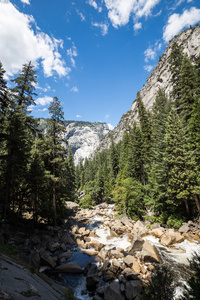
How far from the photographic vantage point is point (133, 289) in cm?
828

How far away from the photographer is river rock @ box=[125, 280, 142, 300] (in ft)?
26.5

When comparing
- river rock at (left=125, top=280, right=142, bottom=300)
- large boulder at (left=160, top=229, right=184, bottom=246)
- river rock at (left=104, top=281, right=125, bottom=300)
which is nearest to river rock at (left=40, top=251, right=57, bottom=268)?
river rock at (left=104, top=281, right=125, bottom=300)

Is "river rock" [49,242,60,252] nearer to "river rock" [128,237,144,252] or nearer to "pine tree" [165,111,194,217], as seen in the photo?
"river rock" [128,237,144,252]

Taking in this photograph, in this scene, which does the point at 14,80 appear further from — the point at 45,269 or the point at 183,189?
the point at 183,189

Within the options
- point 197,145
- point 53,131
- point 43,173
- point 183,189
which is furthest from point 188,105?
point 43,173

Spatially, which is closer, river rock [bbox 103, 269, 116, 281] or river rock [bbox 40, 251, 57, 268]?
river rock [bbox 103, 269, 116, 281]

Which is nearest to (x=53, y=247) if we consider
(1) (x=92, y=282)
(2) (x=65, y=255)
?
(2) (x=65, y=255)

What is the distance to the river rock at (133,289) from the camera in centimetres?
806

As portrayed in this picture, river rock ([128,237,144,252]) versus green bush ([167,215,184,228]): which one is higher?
green bush ([167,215,184,228])

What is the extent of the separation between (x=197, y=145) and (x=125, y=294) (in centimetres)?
1828

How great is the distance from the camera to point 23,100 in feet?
53.3

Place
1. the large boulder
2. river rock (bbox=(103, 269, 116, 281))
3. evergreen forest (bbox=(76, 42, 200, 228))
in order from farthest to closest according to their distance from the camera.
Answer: evergreen forest (bbox=(76, 42, 200, 228)), the large boulder, river rock (bbox=(103, 269, 116, 281))

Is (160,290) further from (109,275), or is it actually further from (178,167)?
(178,167)

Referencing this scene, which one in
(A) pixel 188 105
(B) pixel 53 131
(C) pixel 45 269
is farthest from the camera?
(A) pixel 188 105
